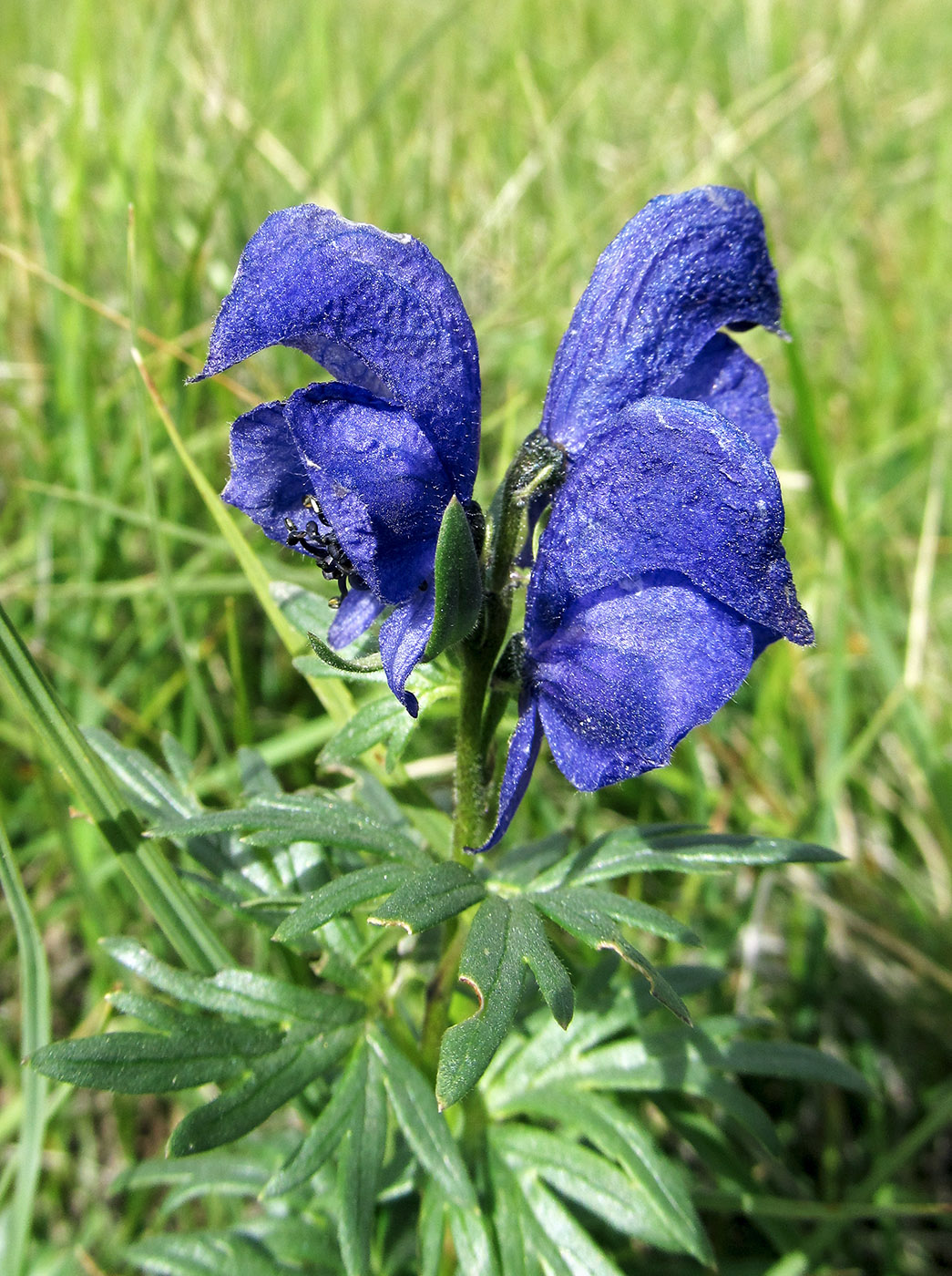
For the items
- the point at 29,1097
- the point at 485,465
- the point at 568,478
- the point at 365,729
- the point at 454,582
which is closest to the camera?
the point at 454,582

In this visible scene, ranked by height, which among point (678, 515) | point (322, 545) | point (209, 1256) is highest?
point (322, 545)

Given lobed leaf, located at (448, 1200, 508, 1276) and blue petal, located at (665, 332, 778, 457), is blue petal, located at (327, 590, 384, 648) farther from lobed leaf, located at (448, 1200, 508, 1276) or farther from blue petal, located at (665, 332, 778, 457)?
lobed leaf, located at (448, 1200, 508, 1276)

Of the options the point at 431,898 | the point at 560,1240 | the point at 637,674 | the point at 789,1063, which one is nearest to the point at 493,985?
the point at 431,898

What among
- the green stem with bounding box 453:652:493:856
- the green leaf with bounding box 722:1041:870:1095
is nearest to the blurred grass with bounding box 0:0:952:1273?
the green leaf with bounding box 722:1041:870:1095

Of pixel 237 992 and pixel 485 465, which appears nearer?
pixel 237 992

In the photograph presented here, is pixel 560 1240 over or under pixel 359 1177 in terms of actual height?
under

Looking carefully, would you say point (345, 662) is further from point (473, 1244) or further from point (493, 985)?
point (473, 1244)

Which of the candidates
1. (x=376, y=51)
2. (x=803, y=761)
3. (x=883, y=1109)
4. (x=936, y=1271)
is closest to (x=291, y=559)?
(x=803, y=761)
